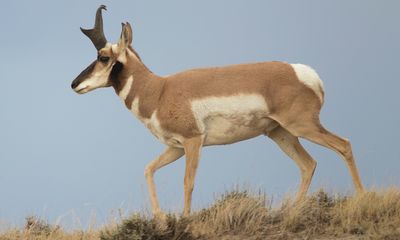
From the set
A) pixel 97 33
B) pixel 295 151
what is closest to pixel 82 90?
pixel 97 33

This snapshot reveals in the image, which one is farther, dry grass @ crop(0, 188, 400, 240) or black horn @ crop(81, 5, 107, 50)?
black horn @ crop(81, 5, 107, 50)

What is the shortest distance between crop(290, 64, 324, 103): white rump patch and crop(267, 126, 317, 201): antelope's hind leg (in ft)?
3.03

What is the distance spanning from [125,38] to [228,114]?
7.37 feet

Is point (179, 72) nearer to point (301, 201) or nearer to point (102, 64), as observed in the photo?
point (102, 64)

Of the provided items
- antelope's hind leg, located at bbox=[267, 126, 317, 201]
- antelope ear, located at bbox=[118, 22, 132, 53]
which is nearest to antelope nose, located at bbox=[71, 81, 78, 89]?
antelope ear, located at bbox=[118, 22, 132, 53]

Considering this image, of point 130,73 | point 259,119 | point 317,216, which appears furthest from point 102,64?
point 317,216

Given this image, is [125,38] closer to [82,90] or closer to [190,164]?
[82,90]

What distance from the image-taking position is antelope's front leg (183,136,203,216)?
10.9 m

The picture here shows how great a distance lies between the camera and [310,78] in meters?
11.4

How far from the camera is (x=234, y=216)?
10.1 metres

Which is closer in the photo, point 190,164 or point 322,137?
point 190,164

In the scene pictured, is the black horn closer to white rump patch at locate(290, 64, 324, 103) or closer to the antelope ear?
the antelope ear

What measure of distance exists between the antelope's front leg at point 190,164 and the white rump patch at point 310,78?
6.68 feet

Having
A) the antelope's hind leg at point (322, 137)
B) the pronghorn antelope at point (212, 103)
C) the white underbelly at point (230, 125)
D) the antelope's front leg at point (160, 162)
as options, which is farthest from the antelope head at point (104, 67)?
the antelope's hind leg at point (322, 137)
